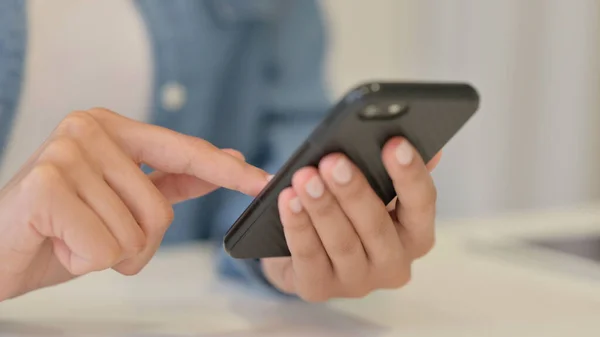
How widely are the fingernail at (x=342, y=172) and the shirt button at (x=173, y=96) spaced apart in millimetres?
378

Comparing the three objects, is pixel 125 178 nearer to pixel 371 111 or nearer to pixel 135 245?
pixel 135 245

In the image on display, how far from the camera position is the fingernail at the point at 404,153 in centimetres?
36

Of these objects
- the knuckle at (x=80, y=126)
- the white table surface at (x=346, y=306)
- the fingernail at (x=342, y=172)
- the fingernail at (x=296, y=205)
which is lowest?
the white table surface at (x=346, y=306)

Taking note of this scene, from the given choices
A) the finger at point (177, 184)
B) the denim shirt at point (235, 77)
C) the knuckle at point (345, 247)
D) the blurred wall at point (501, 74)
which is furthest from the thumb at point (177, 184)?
the blurred wall at point (501, 74)

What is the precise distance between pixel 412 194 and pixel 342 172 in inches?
2.0

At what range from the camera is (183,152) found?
0.42 meters

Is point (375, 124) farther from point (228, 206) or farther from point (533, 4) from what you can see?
point (533, 4)

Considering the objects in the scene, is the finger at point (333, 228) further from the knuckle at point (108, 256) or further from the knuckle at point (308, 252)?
the knuckle at point (108, 256)

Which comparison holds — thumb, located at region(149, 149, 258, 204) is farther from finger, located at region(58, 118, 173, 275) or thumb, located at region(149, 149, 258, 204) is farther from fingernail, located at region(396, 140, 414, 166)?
fingernail, located at region(396, 140, 414, 166)

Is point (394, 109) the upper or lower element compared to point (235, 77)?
upper

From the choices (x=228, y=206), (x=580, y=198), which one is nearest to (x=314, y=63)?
(x=228, y=206)

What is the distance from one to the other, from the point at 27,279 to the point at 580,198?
1.07 metres

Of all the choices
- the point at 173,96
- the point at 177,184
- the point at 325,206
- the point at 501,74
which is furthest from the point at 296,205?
the point at 501,74

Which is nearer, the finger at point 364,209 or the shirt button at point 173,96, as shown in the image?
the finger at point 364,209
